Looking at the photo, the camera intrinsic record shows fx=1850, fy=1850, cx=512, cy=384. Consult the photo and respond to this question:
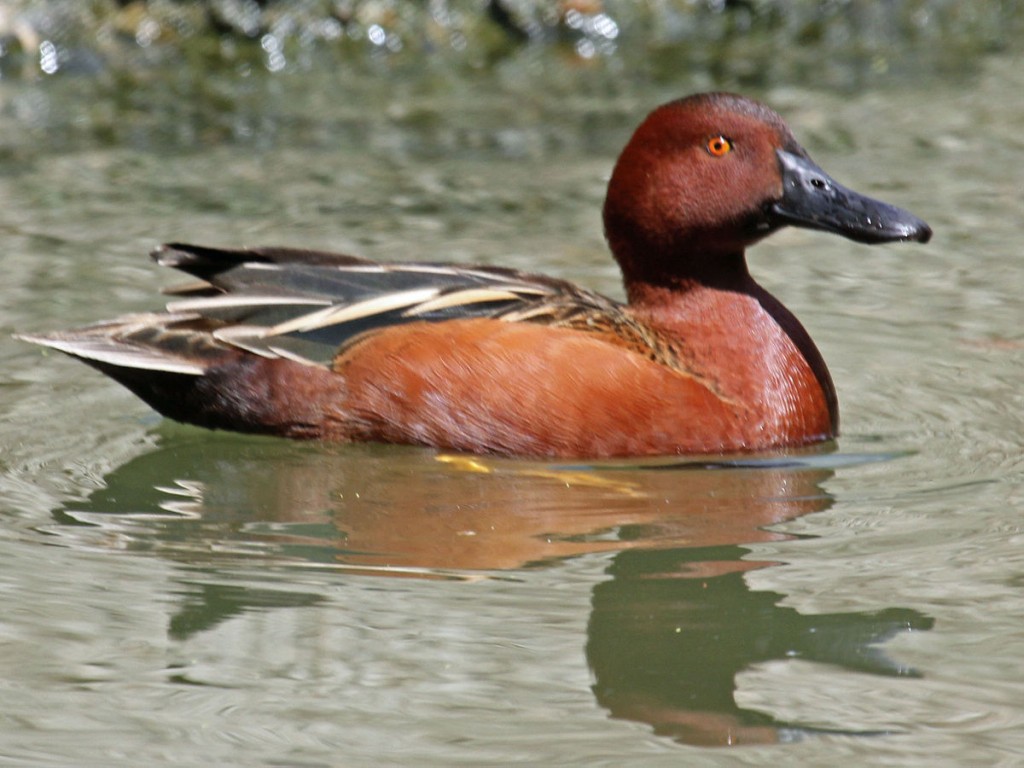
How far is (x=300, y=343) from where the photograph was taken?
673 centimetres

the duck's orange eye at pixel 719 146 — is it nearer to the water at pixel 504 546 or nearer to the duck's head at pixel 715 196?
the duck's head at pixel 715 196

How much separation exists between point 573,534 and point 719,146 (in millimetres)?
1771

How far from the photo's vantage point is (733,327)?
6797 mm

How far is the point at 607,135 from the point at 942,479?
212 inches

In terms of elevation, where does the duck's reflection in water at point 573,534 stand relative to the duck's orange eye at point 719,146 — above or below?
below

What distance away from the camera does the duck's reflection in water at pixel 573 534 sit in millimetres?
4711

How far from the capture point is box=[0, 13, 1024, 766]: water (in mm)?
4375

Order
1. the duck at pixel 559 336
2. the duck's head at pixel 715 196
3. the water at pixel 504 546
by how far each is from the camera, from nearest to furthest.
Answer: the water at pixel 504 546
the duck at pixel 559 336
the duck's head at pixel 715 196

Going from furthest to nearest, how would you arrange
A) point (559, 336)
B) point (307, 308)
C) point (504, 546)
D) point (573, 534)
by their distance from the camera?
point (307, 308), point (559, 336), point (573, 534), point (504, 546)

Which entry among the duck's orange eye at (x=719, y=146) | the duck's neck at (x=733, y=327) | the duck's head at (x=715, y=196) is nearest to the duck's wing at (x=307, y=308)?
the duck's neck at (x=733, y=327)

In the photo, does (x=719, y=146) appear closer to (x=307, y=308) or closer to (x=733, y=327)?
(x=733, y=327)

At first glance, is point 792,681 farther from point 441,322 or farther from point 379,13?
point 379,13

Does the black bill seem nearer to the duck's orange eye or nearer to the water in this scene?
the duck's orange eye

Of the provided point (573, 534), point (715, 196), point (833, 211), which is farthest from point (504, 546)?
point (833, 211)
